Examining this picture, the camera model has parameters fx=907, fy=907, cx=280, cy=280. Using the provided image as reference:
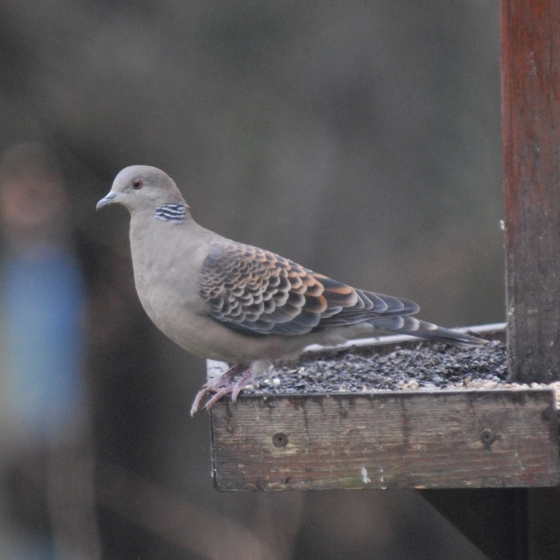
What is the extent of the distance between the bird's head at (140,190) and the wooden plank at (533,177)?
4.65 ft

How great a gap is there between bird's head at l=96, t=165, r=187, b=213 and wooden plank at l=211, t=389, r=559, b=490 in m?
1.29

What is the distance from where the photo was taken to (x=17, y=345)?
5.78 m

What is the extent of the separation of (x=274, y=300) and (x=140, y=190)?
745mm

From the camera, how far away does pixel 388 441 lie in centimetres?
257

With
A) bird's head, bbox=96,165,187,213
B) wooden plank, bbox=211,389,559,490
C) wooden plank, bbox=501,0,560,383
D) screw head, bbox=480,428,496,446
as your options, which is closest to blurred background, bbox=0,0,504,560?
bird's head, bbox=96,165,187,213

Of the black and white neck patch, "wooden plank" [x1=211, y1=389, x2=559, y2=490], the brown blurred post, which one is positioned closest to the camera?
"wooden plank" [x1=211, y1=389, x2=559, y2=490]

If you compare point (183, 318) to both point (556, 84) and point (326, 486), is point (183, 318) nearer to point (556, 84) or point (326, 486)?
point (326, 486)

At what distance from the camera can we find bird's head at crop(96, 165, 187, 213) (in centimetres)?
374

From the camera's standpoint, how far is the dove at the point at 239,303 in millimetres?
3424

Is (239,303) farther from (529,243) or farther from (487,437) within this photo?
(487,437)

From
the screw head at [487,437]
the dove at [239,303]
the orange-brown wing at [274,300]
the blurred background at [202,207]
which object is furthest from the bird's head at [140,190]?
the blurred background at [202,207]

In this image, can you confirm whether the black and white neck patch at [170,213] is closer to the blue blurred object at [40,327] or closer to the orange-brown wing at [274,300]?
the orange-brown wing at [274,300]

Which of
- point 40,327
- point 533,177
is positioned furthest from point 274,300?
point 40,327

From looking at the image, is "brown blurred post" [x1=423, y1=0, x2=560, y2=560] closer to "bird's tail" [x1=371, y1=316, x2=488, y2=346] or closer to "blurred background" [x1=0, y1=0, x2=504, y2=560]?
"bird's tail" [x1=371, y1=316, x2=488, y2=346]
